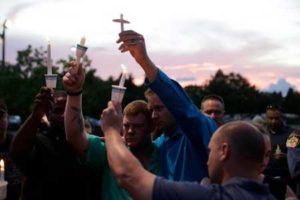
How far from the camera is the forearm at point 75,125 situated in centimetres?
363

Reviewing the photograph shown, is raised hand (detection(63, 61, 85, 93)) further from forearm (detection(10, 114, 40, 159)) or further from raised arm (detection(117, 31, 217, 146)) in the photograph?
forearm (detection(10, 114, 40, 159))

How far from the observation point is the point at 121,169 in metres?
2.56

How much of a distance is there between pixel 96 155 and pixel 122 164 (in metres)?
1.06

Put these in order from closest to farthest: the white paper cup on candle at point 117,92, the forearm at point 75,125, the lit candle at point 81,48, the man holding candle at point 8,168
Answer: the white paper cup on candle at point 117,92
the lit candle at point 81,48
the forearm at point 75,125
the man holding candle at point 8,168

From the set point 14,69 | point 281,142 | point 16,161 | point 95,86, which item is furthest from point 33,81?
point 16,161

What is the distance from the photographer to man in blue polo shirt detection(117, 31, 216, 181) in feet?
11.0

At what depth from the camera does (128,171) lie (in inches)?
99.5

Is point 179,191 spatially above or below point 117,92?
below

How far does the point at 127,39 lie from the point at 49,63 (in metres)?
0.59

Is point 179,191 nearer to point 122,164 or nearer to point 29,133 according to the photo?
point 122,164

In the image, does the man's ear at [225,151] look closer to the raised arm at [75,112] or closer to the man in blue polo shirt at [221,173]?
the man in blue polo shirt at [221,173]

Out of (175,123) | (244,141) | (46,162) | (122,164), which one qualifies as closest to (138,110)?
(175,123)

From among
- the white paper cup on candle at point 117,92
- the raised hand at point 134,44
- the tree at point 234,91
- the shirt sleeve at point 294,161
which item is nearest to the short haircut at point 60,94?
the raised hand at point 134,44

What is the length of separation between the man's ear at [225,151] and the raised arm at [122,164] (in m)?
0.35
